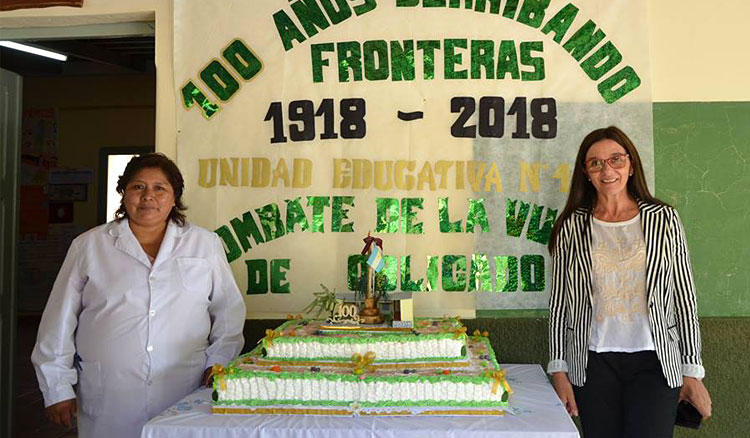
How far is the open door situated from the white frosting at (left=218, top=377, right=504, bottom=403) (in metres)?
2.26

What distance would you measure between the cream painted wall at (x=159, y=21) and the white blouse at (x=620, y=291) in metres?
2.22

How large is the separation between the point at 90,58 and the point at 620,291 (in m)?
6.47

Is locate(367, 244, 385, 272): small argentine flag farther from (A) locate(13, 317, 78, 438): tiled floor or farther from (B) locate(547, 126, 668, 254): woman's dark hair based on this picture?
(A) locate(13, 317, 78, 438): tiled floor

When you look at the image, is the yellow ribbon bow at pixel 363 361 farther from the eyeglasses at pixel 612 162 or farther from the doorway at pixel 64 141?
the doorway at pixel 64 141

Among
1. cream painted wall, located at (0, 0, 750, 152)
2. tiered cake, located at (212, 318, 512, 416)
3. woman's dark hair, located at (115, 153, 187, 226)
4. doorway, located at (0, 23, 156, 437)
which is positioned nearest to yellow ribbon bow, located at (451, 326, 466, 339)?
tiered cake, located at (212, 318, 512, 416)

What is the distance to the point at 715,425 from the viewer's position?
3348mm

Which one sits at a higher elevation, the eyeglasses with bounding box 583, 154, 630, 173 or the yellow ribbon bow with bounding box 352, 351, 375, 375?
the eyeglasses with bounding box 583, 154, 630, 173

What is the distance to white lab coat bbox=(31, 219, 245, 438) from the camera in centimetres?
274

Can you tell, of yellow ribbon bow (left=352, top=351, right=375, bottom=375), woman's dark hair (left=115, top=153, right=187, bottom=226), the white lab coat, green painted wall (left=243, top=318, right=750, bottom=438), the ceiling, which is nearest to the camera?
yellow ribbon bow (left=352, top=351, right=375, bottom=375)

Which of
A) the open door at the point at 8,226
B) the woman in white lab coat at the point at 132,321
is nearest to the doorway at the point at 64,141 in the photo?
the open door at the point at 8,226

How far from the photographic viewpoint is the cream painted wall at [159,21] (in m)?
3.62

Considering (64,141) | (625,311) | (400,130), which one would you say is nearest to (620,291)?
(625,311)

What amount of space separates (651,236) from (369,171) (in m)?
1.45

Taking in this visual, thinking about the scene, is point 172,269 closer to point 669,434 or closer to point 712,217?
point 669,434
